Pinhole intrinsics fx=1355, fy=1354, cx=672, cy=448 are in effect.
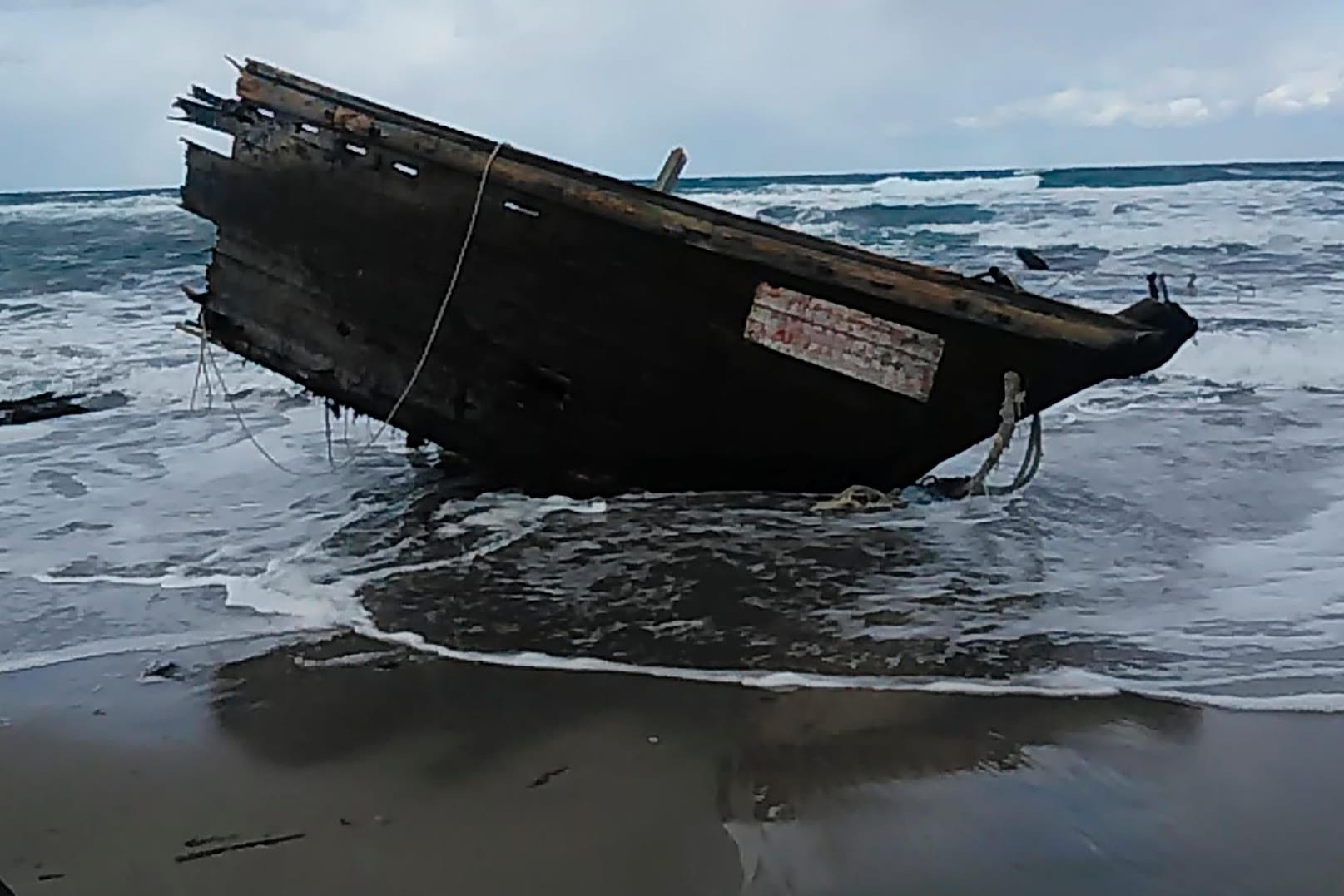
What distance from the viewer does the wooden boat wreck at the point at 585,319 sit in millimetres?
5348

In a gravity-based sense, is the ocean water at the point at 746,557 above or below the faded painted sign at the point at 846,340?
below

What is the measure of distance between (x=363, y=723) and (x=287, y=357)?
122 inches

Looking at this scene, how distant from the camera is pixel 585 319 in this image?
586 centimetres

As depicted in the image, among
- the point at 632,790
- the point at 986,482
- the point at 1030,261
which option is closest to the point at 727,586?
the point at 632,790

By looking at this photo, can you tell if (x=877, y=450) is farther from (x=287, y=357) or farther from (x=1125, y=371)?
(x=287, y=357)

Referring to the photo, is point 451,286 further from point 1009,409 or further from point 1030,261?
point 1030,261

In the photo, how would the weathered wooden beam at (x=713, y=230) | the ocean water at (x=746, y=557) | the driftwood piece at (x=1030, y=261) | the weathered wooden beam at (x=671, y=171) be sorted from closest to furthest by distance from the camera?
the ocean water at (x=746, y=557), the weathered wooden beam at (x=713, y=230), the driftwood piece at (x=1030, y=261), the weathered wooden beam at (x=671, y=171)

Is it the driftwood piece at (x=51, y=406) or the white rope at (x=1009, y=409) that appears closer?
the white rope at (x=1009, y=409)

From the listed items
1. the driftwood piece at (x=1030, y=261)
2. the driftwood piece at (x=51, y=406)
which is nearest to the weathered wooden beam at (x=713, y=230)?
the driftwood piece at (x=1030, y=261)

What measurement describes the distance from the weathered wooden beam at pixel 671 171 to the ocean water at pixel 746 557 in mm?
2028

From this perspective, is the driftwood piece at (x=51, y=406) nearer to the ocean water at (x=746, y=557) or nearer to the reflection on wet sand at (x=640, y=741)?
the ocean water at (x=746, y=557)

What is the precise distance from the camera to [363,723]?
3.79 meters

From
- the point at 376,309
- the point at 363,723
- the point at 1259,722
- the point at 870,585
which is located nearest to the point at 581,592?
the point at 870,585

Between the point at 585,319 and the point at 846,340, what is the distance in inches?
45.6
